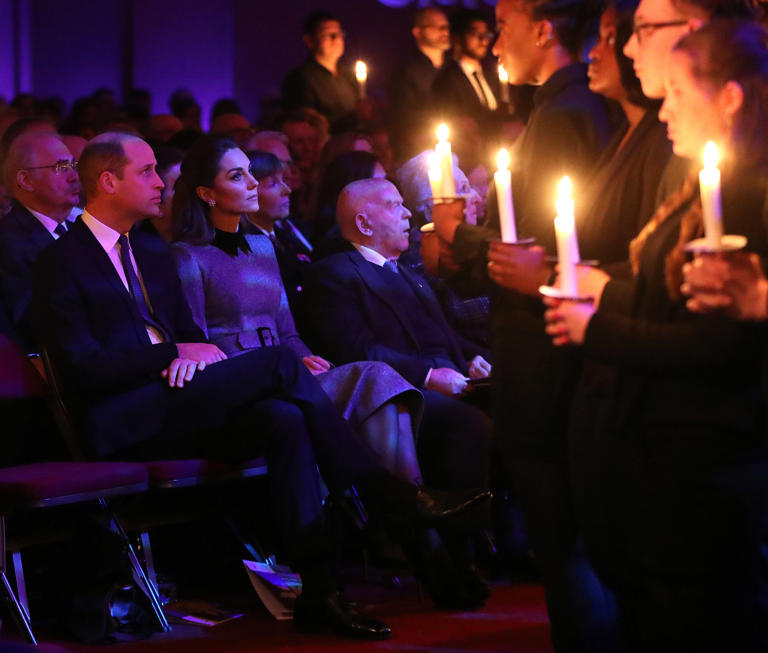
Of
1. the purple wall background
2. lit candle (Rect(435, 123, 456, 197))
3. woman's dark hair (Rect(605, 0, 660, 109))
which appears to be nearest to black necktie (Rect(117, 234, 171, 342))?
lit candle (Rect(435, 123, 456, 197))

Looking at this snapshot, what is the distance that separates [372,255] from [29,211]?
1248mm

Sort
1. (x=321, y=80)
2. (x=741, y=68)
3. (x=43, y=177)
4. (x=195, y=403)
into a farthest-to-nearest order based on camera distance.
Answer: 1. (x=321, y=80)
2. (x=43, y=177)
3. (x=195, y=403)
4. (x=741, y=68)

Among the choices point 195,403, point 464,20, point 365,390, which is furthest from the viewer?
point 464,20

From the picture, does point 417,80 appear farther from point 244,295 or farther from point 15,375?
point 15,375

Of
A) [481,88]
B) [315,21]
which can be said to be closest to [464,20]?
[481,88]

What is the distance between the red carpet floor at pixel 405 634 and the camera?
3387 mm

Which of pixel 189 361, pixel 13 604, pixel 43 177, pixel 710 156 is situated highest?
pixel 43 177

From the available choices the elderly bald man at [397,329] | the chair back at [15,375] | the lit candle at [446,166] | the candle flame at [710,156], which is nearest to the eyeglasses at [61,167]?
the elderly bald man at [397,329]

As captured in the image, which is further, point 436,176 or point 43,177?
point 43,177

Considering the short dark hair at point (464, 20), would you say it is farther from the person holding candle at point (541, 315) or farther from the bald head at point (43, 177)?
the person holding candle at point (541, 315)

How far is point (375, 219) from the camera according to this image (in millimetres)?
4621

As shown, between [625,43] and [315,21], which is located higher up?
[315,21]

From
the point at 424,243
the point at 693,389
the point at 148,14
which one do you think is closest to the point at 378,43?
the point at 148,14

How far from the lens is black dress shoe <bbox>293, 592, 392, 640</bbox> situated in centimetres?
349
